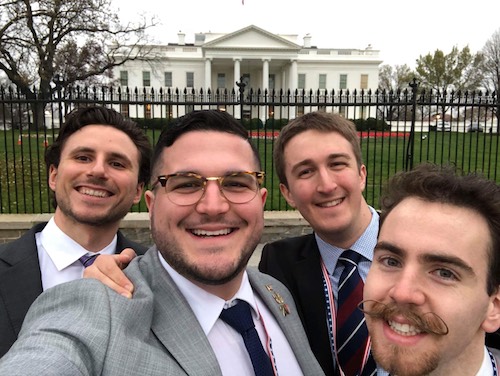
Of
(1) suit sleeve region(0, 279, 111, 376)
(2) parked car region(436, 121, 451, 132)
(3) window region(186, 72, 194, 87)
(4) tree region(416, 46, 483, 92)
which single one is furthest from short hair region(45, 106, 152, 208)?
(3) window region(186, 72, 194, 87)

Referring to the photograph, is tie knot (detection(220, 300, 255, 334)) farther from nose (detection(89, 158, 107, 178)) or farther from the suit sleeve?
nose (detection(89, 158, 107, 178))

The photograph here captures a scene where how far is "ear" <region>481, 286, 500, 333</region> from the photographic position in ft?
4.71

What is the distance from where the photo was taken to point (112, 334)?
4.30 feet

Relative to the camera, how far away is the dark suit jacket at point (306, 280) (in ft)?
7.38

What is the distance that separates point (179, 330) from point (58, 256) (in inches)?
49.3

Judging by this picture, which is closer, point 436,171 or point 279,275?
point 436,171

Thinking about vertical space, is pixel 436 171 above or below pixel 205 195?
above

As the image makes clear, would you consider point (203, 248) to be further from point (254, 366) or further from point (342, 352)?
point (342, 352)

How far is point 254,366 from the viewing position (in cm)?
159

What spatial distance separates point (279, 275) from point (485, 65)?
5453cm

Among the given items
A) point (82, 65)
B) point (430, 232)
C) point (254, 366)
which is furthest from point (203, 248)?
point (82, 65)

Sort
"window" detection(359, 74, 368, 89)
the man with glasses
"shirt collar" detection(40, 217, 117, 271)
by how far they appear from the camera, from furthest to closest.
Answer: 1. "window" detection(359, 74, 368, 89)
2. "shirt collar" detection(40, 217, 117, 271)
3. the man with glasses

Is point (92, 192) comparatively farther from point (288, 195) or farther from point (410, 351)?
point (410, 351)

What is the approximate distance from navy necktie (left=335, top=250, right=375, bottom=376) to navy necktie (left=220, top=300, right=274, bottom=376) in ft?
2.23
